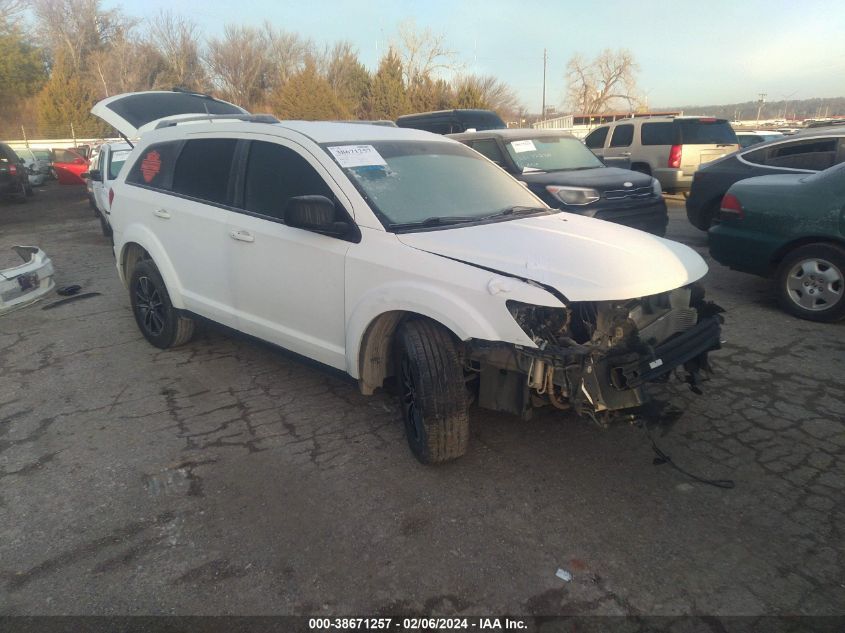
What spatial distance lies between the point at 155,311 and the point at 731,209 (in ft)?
17.7

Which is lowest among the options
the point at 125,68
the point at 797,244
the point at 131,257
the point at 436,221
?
the point at 131,257

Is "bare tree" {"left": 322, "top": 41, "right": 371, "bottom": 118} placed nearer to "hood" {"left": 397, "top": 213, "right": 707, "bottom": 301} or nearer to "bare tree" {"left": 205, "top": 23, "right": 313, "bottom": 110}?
"bare tree" {"left": 205, "top": 23, "right": 313, "bottom": 110}

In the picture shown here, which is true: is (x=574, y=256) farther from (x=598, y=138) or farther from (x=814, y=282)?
(x=598, y=138)

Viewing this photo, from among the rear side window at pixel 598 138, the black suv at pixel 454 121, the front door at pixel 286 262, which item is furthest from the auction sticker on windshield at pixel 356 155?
the rear side window at pixel 598 138

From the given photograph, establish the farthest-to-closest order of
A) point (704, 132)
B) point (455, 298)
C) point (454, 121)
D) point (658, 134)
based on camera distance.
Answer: point (454, 121) < point (658, 134) < point (704, 132) < point (455, 298)

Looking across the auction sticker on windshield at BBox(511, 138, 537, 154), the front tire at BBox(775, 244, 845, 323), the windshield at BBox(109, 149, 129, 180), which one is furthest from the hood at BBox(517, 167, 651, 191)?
the windshield at BBox(109, 149, 129, 180)

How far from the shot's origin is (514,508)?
2930 millimetres

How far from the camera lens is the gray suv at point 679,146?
12.5 meters

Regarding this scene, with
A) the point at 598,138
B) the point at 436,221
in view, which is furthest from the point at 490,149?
the point at 598,138

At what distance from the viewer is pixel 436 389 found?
304 centimetres

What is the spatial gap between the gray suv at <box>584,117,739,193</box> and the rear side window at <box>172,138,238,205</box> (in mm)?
10018

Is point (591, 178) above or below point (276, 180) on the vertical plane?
above

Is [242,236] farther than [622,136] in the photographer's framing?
No

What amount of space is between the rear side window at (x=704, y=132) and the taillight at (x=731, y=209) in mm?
7530
